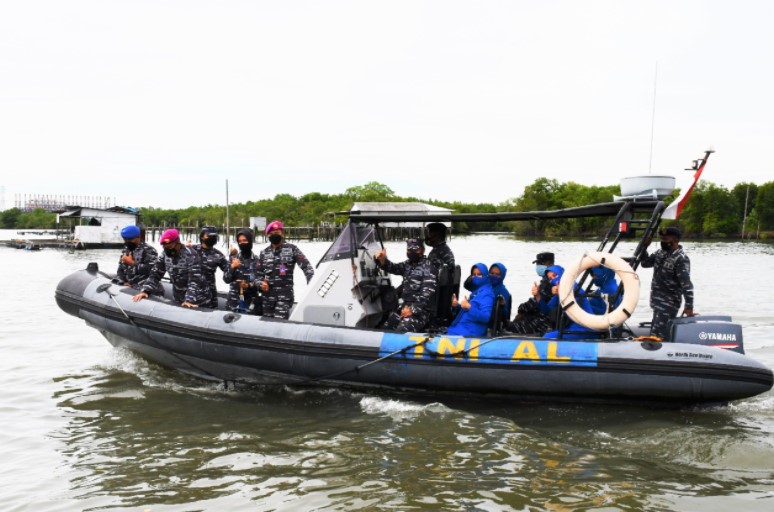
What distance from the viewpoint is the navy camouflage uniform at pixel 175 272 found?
770cm

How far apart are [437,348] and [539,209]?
89.0 m

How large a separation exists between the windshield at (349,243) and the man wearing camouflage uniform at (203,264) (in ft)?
4.56

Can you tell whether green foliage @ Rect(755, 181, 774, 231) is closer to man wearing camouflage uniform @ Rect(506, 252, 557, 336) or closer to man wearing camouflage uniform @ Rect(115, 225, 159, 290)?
Result: man wearing camouflage uniform @ Rect(506, 252, 557, 336)

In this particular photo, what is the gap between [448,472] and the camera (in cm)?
484

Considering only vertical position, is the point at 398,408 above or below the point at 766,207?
below

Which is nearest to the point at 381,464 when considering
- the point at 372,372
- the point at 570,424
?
the point at 372,372

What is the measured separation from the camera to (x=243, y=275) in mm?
7457

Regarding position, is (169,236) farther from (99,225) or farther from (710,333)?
(99,225)

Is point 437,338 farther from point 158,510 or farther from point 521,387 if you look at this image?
point 158,510

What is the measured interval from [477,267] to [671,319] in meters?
1.96

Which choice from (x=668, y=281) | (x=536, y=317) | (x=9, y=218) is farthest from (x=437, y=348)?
(x=9, y=218)

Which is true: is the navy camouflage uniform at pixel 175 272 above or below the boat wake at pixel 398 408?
above

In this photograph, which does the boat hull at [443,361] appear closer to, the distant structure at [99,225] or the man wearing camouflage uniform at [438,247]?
the man wearing camouflage uniform at [438,247]

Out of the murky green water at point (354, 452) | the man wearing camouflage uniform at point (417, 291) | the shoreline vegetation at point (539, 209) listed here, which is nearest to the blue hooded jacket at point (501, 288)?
the man wearing camouflage uniform at point (417, 291)
